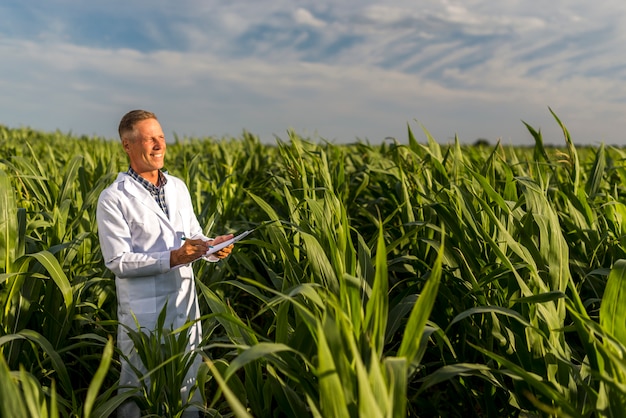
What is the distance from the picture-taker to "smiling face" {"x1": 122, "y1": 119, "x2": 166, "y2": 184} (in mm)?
2264

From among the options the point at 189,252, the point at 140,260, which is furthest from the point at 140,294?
the point at 189,252

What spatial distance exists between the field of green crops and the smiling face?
470 millimetres

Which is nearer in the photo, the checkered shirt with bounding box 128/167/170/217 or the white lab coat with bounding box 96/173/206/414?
the white lab coat with bounding box 96/173/206/414

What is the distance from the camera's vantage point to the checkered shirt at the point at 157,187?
2320 millimetres

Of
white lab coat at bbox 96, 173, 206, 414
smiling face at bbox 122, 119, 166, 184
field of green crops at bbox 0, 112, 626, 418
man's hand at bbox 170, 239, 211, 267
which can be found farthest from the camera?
smiling face at bbox 122, 119, 166, 184

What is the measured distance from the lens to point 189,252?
2.07 m

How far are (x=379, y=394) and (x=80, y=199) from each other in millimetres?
2870

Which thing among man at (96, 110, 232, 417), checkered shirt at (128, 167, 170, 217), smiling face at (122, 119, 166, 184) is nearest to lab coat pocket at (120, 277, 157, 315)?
man at (96, 110, 232, 417)

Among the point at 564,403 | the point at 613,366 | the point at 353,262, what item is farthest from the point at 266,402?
the point at 613,366

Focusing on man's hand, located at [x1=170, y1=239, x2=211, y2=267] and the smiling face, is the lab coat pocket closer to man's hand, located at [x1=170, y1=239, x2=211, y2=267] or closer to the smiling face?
man's hand, located at [x1=170, y1=239, x2=211, y2=267]

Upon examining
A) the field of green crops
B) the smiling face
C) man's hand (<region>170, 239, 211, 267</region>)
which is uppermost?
the smiling face

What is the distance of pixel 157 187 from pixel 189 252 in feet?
1.38

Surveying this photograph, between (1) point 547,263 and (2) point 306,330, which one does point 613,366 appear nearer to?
(1) point 547,263

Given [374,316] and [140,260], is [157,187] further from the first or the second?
[374,316]
